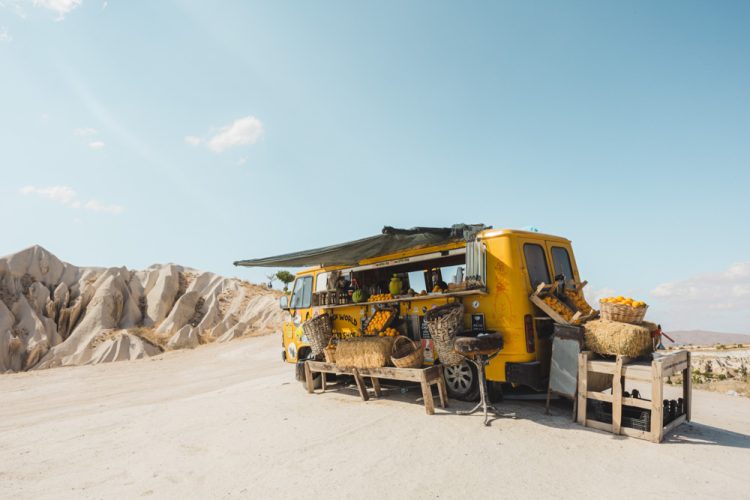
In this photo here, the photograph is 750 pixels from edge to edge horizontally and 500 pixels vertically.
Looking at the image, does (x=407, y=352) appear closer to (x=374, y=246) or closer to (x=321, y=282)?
(x=374, y=246)

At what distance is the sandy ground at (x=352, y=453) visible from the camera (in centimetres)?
402

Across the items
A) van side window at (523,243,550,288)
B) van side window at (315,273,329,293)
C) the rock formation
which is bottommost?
the rock formation

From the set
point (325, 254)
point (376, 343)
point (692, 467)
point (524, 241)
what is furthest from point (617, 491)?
point (325, 254)

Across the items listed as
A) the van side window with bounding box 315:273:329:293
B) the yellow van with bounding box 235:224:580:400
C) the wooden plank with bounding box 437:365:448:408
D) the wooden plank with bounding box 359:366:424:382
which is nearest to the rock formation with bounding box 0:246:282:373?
the van side window with bounding box 315:273:329:293

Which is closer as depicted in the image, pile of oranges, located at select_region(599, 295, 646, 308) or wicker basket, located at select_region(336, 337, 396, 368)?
pile of oranges, located at select_region(599, 295, 646, 308)

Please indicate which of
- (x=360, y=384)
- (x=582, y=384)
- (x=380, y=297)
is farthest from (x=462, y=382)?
(x=380, y=297)

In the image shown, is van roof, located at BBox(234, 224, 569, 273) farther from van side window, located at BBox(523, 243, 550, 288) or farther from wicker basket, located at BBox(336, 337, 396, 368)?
wicker basket, located at BBox(336, 337, 396, 368)

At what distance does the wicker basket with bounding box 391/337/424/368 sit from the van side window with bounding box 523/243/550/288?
214 cm

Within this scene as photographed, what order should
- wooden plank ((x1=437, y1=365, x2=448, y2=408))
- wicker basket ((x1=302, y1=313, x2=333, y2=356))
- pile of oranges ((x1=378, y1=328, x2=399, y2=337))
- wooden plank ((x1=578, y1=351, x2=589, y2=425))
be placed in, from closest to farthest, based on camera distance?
wooden plank ((x1=578, y1=351, x2=589, y2=425)), wooden plank ((x1=437, y1=365, x2=448, y2=408)), pile of oranges ((x1=378, y1=328, x2=399, y2=337)), wicker basket ((x1=302, y1=313, x2=333, y2=356))

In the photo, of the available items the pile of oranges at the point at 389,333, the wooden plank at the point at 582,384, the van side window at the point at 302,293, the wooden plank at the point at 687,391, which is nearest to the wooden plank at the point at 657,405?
the wooden plank at the point at 582,384

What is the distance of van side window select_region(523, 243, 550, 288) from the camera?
6.63 m

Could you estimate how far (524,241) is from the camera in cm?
669

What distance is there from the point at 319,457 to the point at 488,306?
334 cm

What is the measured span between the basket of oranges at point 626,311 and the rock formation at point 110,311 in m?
22.2
